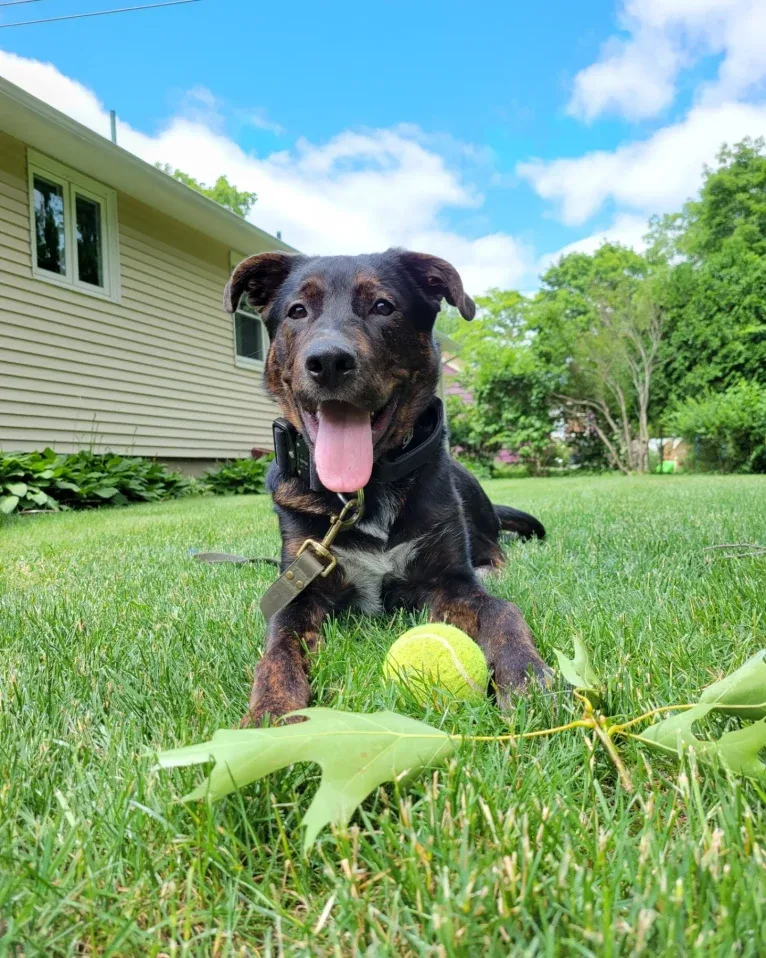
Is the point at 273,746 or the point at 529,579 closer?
the point at 273,746

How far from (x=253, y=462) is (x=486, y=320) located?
68.5 feet

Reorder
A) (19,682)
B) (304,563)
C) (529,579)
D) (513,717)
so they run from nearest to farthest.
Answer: (513,717) → (19,682) → (304,563) → (529,579)

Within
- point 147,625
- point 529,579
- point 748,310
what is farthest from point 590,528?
point 748,310

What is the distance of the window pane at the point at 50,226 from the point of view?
9055mm

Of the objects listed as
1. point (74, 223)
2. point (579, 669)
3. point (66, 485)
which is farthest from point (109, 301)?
point (579, 669)

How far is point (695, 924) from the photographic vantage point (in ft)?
2.31

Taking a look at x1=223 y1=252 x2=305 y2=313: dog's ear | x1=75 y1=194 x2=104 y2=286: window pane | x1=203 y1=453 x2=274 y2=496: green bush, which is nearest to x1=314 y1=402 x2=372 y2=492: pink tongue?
x1=223 y1=252 x2=305 y2=313: dog's ear

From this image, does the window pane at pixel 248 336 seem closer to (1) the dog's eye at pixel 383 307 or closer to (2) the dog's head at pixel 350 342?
(2) the dog's head at pixel 350 342

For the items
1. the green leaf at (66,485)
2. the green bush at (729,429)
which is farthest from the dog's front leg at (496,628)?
the green bush at (729,429)

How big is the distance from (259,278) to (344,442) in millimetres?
1157

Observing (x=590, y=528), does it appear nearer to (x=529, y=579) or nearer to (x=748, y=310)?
(x=529, y=579)

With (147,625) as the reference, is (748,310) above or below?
above

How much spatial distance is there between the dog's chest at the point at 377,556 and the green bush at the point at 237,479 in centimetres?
929

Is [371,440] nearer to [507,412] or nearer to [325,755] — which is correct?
[325,755]
